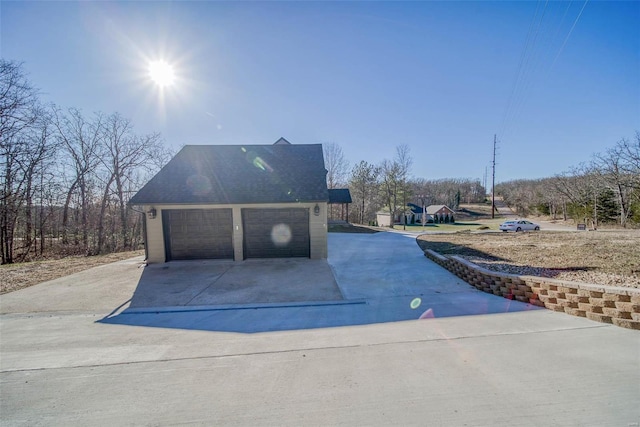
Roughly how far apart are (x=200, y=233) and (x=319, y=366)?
8.36 meters

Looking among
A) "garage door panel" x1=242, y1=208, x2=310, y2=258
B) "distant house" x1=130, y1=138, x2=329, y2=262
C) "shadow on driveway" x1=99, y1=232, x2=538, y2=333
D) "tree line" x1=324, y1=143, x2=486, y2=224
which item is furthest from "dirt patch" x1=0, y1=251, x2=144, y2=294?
"tree line" x1=324, y1=143, x2=486, y2=224

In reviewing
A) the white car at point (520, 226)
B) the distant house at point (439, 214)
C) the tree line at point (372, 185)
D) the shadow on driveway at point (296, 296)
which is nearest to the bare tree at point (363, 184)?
the tree line at point (372, 185)

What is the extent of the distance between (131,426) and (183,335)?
6.26ft

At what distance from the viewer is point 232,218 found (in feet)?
32.4

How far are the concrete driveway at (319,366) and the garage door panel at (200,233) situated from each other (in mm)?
4483

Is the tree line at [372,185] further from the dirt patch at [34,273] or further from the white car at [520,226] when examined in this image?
the dirt patch at [34,273]

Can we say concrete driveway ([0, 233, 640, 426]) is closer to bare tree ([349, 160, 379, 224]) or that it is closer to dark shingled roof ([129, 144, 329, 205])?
dark shingled roof ([129, 144, 329, 205])

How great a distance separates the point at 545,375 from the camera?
2.83m

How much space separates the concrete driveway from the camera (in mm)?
2410

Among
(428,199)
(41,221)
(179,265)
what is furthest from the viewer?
(428,199)

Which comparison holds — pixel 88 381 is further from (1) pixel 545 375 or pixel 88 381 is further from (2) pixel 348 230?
(2) pixel 348 230

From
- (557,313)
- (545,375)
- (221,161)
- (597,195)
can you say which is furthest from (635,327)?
(597,195)

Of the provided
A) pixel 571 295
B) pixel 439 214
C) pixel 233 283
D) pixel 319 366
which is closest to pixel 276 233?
pixel 233 283

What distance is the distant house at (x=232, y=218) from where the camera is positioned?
965cm
